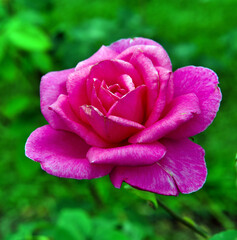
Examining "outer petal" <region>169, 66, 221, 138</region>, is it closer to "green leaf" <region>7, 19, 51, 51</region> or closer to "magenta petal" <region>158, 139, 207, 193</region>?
"magenta petal" <region>158, 139, 207, 193</region>

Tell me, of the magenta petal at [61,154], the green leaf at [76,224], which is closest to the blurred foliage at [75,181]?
the green leaf at [76,224]

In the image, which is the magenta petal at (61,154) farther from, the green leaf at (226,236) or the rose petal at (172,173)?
the green leaf at (226,236)

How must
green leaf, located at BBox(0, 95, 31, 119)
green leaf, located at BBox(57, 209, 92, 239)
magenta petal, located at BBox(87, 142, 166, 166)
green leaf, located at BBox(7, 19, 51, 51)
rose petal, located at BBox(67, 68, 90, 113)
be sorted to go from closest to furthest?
magenta petal, located at BBox(87, 142, 166, 166) < rose petal, located at BBox(67, 68, 90, 113) < green leaf, located at BBox(57, 209, 92, 239) < green leaf, located at BBox(7, 19, 51, 51) < green leaf, located at BBox(0, 95, 31, 119)

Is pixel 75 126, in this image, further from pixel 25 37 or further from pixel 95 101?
pixel 25 37

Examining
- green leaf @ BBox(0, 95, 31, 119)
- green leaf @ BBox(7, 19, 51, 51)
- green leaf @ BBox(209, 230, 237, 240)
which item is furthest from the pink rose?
green leaf @ BBox(0, 95, 31, 119)

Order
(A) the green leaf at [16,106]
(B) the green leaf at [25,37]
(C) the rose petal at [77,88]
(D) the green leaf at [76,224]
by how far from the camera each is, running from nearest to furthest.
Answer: (C) the rose petal at [77,88], (D) the green leaf at [76,224], (B) the green leaf at [25,37], (A) the green leaf at [16,106]

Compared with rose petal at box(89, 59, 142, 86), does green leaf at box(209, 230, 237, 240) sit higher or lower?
lower

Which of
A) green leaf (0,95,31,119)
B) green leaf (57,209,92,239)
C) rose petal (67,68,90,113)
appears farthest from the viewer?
green leaf (0,95,31,119)
